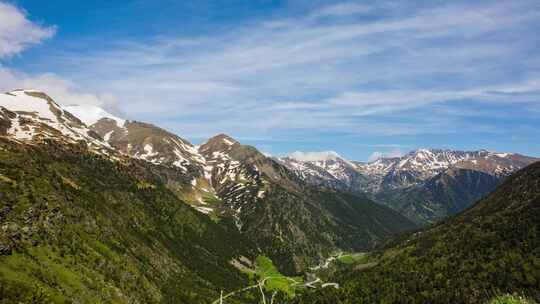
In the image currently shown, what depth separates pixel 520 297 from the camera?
21.7 meters

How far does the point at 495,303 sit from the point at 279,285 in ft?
251

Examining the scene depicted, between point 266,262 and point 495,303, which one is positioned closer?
point 495,303

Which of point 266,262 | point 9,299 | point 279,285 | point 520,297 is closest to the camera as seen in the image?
point 520,297

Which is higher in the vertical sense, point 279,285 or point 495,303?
point 495,303

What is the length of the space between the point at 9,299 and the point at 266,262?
17587 centimetres

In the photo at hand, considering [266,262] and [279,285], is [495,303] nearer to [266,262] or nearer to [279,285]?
[266,262]

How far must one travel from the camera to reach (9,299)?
199 m

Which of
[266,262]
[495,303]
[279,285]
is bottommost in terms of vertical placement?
[279,285]

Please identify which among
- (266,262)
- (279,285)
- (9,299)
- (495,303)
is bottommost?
(9,299)

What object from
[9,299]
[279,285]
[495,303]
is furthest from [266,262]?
[9,299]

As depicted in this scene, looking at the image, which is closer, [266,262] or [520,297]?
[520,297]

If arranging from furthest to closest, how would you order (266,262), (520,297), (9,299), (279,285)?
(9,299)
(279,285)
(266,262)
(520,297)

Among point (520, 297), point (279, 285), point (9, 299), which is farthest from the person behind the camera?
point (9, 299)

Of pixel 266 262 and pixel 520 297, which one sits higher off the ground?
pixel 520 297
